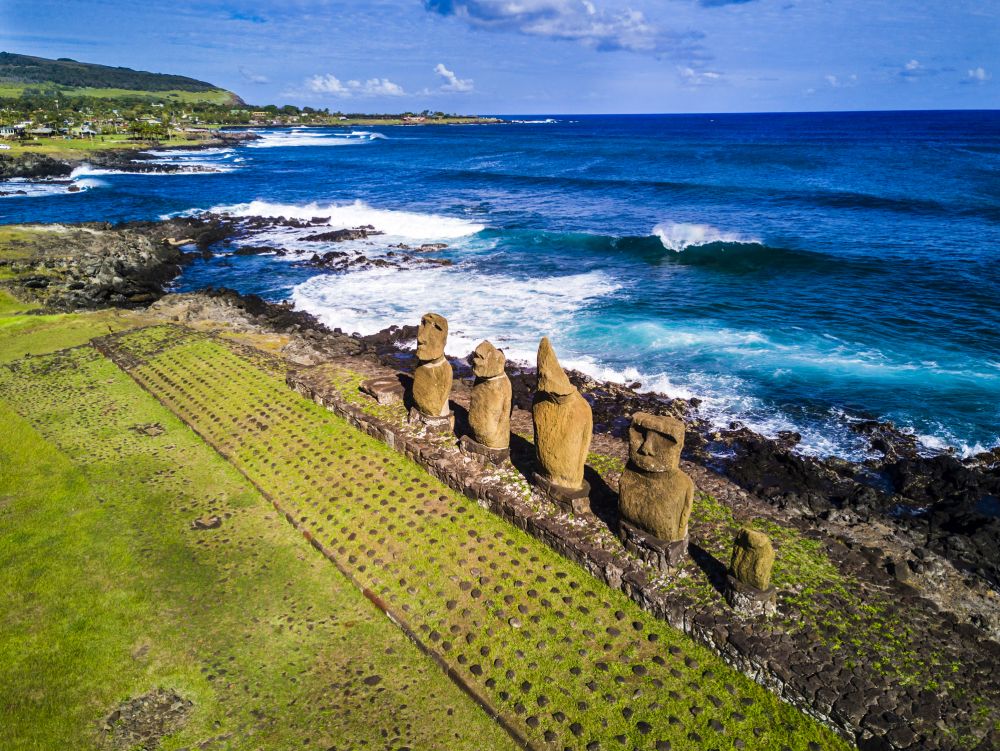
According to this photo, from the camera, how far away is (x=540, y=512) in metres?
10.5

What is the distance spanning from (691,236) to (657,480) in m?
34.3

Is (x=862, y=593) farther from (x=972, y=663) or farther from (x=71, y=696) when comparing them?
(x=71, y=696)

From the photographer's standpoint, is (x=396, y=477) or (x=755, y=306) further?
(x=755, y=306)

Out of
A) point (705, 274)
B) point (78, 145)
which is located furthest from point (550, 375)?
point (78, 145)

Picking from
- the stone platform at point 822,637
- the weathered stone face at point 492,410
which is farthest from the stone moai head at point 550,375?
the stone platform at point 822,637

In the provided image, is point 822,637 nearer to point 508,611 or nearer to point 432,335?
point 508,611

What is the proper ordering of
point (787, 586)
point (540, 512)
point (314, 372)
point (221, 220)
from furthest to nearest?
point (221, 220), point (314, 372), point (540, 512), point (787, 586)

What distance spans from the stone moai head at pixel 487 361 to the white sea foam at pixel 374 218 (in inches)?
1324

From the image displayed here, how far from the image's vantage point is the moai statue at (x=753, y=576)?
805cm

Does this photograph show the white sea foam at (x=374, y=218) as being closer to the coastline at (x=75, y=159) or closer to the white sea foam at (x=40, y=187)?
the white sea foam at (x=40, y=187)

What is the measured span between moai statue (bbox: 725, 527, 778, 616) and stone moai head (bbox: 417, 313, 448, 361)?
690 centimetres

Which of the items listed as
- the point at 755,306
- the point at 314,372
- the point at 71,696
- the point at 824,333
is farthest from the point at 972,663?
the point at 755,306

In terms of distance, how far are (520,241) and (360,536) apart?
34.0 metres

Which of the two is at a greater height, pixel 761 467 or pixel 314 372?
pixel 314 372
